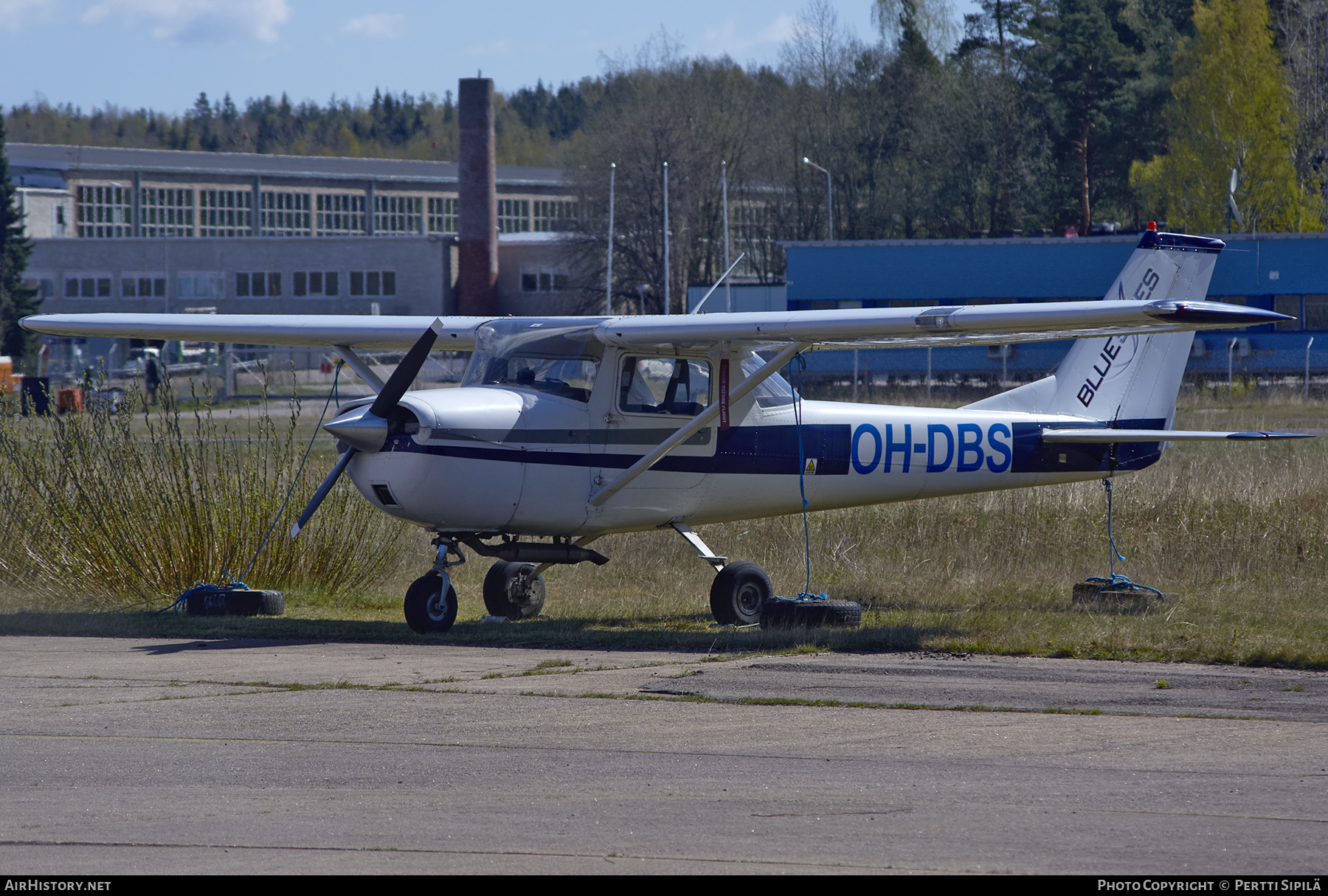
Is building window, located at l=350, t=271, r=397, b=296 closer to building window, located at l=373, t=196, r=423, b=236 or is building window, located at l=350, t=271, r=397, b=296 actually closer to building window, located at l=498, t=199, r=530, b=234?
building window, located at l=373, t=196, r=423, b=236

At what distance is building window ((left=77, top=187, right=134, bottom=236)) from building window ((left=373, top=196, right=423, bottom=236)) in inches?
601

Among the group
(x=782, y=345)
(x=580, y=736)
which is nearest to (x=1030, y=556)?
(x=782, y=345)

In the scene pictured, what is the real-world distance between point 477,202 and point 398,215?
99.4ft

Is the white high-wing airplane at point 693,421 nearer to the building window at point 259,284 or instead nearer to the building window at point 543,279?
the building window at point 543,279

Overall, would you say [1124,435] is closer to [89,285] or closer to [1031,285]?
[1031,285]

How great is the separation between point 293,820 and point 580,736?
6.30 feet

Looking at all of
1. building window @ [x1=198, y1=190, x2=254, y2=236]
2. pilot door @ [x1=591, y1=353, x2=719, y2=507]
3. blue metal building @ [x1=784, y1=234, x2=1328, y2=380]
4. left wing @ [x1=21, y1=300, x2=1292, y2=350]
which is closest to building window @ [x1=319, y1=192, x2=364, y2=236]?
building window @ [x1=198, y1=190, x2=254, y2=236]

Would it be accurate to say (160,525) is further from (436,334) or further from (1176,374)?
(1176,374)

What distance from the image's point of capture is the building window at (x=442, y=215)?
3691 inches

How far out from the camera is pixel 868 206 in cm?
7031

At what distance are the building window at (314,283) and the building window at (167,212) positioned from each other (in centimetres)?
1700

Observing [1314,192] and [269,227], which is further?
[269,227]

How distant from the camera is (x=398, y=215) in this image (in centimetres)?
9269

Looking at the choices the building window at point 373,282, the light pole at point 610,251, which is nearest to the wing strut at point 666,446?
the light pole at point 610,251
